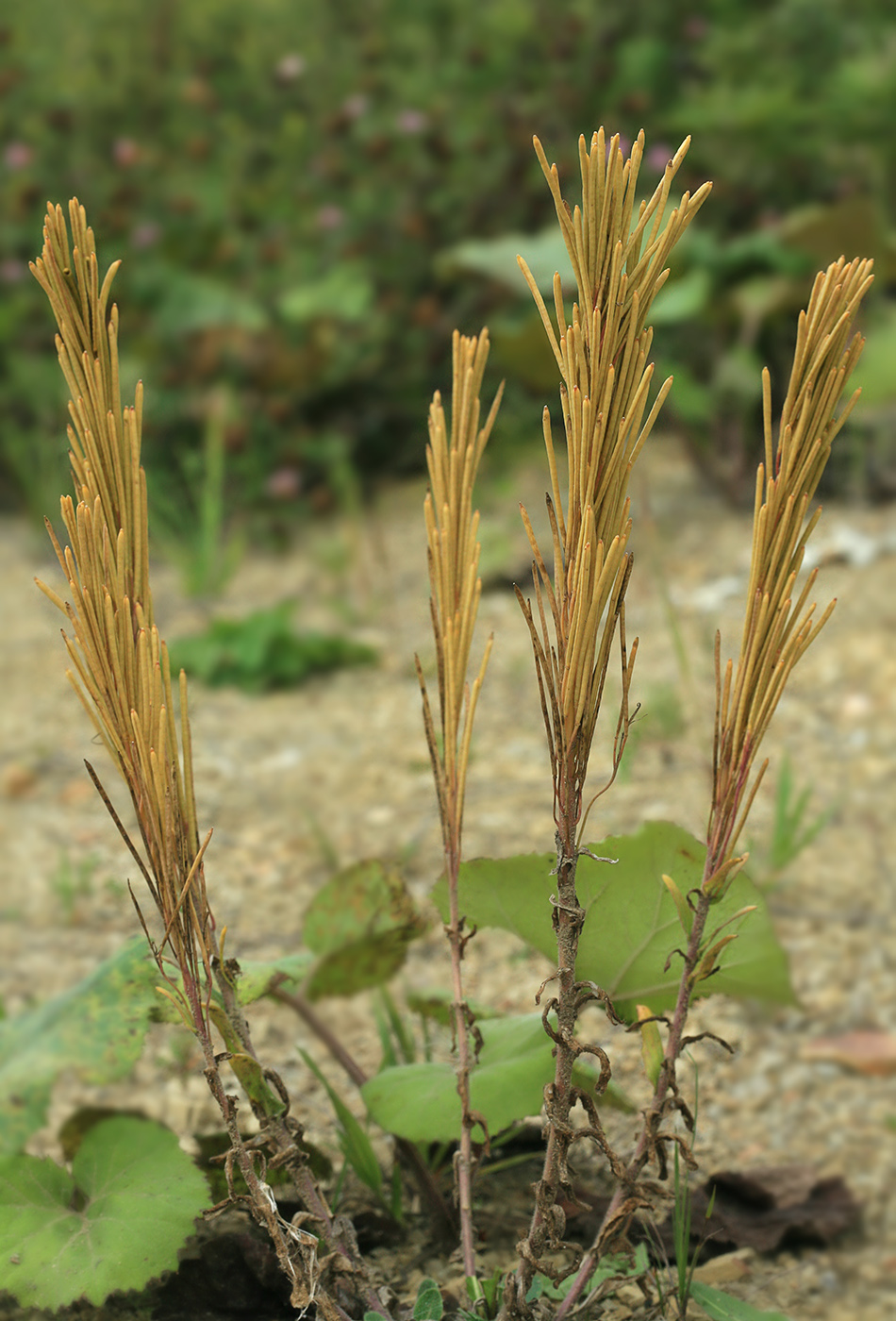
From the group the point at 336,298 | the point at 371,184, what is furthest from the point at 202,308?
the point at 371,184

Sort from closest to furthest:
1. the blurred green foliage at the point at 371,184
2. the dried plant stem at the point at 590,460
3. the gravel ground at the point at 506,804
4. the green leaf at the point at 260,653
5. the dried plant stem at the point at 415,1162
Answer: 1. the dried plant stem at the point at 590,460
2. the dried plant stem at the point at 415,1162
3. the gravel ground at the point at 506,804
4. the green leaf at the point at 260,653
5. the blurred green foliage at the point at 371,184

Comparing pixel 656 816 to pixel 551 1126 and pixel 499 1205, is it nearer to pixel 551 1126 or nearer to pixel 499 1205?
pixel 499 1205

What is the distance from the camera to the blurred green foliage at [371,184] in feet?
11.3

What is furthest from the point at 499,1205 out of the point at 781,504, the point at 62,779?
the point at 62,779

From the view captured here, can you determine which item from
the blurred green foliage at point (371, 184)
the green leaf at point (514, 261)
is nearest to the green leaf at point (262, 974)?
the green leaf at point (514, 261)

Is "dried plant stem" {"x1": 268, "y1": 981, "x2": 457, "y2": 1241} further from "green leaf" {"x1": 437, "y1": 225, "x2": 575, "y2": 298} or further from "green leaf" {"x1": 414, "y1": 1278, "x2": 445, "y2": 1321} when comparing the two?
"green leaf" {"x1": 437, "y1": 225, "x2": 575, "y2": 298}

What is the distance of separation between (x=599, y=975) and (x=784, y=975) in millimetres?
162

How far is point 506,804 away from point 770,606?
144 centimetres

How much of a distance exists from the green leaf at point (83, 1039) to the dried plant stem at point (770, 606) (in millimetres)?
430

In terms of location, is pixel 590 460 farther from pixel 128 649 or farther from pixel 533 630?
pixel 128 649

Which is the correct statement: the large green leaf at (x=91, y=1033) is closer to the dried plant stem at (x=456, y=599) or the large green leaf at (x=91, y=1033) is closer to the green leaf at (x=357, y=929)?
the green leaf at (x=357, y=929)

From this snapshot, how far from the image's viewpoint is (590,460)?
0.71m

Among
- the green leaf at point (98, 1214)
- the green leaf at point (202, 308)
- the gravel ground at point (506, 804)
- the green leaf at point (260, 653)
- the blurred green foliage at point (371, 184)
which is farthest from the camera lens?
the green leaf at point (202, 308)

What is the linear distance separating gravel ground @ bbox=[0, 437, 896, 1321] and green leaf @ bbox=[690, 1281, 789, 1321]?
112 millimetres
